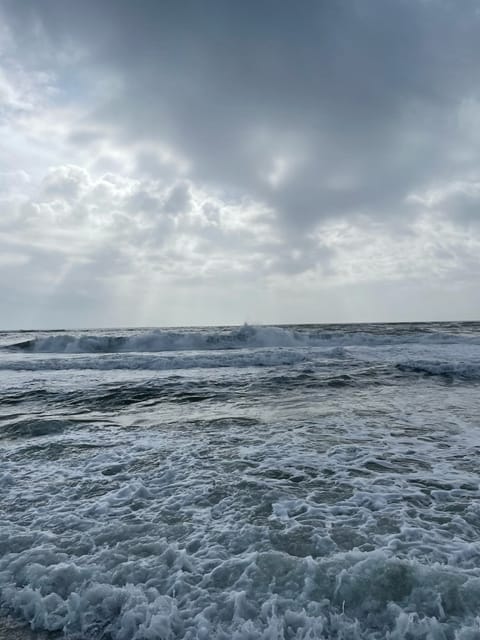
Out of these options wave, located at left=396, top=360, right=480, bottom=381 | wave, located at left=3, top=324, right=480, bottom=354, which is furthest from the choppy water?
wave, located at left=3, top=324, right=480, bottom=354

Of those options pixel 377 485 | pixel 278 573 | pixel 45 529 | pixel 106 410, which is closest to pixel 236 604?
pixel 278 573

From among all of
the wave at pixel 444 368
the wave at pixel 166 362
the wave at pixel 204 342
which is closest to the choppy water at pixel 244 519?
the wave at pixel 444 368

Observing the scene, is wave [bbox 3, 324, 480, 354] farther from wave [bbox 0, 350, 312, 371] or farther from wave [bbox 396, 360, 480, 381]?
wave [bbox 396, 360, 480, 381]

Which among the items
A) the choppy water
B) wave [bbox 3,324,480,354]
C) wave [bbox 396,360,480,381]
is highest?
wave [bbox 3,324,480,354]

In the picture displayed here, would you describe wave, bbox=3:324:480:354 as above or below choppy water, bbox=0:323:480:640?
above

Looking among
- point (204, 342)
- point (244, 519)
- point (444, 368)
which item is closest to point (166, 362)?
point (204, 342)

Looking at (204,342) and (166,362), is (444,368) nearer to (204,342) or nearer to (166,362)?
(166,362)

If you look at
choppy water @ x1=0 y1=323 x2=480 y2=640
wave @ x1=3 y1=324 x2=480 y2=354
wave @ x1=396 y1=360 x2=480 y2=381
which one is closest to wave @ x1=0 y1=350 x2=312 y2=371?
wave @ x1=396 y1=360 x2=480 y2=381

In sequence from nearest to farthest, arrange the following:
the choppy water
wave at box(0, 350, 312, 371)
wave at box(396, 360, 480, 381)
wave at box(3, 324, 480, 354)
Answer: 1. the choppy water
2. wave at box(396, 360, 480, 381)
3. wave at box(0, 350, 312, 371)
4. wave at box(3, 324, 480, 354)

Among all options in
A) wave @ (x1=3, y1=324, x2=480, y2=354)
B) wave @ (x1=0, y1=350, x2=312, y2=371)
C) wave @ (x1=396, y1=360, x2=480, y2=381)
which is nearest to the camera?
wave @ (x1=396, y1=360, x2=480, y2=381)

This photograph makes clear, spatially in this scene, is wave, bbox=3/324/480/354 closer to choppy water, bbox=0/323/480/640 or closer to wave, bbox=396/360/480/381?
wave, bbox=396/360/480/381

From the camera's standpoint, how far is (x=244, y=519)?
4.39 metres

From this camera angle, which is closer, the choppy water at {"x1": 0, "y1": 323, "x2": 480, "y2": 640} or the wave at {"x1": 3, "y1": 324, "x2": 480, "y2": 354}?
the choppy water at {"x1": 0, "y1": 323, "x2": 480, "y2": 640}

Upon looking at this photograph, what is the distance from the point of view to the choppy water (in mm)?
3014
